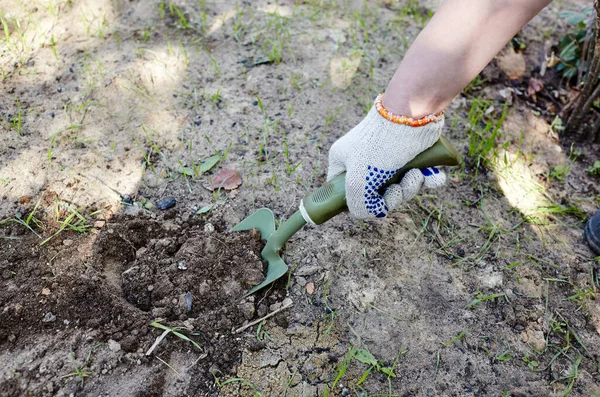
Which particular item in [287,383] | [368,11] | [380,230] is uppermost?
[368,11]

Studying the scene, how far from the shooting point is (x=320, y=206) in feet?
5.81

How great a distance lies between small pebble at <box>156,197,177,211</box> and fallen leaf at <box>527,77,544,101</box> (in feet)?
7.12

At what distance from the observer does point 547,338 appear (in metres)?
1.85

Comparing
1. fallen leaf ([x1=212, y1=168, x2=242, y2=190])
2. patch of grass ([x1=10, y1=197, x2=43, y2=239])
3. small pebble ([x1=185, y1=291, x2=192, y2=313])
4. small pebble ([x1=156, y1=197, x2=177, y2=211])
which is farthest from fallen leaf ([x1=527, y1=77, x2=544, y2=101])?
patch of grass ([x1=10, y1=197, x2=43, y2=239])

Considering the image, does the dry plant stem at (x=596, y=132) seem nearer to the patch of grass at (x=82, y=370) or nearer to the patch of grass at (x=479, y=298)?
the patch of grass at (x=479, y=298)

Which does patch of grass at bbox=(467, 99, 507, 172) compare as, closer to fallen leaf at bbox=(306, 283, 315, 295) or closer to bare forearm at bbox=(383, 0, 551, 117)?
bare forearm at bbox=(383, 0, 551, 117)

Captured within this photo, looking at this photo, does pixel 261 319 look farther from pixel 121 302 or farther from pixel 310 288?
pixel 121 302

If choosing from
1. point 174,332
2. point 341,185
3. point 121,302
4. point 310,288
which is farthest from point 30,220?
point 341,185

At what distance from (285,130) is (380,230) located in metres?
0.74

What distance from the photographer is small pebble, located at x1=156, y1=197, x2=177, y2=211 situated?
210 centimetres

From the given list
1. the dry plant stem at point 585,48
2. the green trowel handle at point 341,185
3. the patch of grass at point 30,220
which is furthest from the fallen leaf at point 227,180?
the dry plant stem at point 585,48

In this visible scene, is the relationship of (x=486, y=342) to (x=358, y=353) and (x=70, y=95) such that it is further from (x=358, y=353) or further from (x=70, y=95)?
(x=70, y=95)

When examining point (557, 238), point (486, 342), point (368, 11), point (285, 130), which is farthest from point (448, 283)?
point (368, 11)

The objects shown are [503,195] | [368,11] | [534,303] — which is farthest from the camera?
[368,11]
